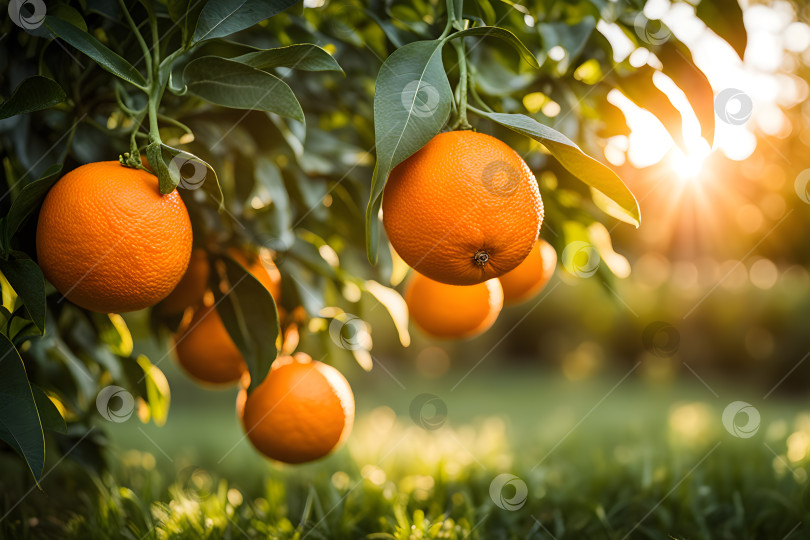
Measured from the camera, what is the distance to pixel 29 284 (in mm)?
570

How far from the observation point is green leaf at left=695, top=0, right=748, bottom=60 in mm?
642

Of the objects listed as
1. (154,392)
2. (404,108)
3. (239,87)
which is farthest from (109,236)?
(154,392)

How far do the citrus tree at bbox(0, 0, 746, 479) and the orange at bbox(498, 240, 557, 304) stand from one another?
1.0 inches

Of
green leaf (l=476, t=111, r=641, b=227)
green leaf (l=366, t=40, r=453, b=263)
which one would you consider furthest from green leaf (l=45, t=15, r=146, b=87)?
green leaf (l=476, t=111, r=641, b=227)

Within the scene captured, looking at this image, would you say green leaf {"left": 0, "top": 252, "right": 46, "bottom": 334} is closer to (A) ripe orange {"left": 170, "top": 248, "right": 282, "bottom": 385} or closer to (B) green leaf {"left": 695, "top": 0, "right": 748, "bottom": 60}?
(A) ripe orange {"left": 170, "top": 248, "right": 282, "bottom": 385}

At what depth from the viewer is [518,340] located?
550 cm

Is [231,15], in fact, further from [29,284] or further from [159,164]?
[29,284]

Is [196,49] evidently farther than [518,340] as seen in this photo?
No

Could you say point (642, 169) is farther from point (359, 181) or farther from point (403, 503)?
point (403, 503)

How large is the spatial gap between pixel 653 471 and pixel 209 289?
1.02 meters

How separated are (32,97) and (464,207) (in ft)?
1.32

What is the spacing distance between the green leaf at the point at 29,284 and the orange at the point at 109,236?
0.06 ft

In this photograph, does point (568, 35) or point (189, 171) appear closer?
point (189, 171)

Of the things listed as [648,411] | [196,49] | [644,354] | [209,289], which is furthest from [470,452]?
[644,354]
